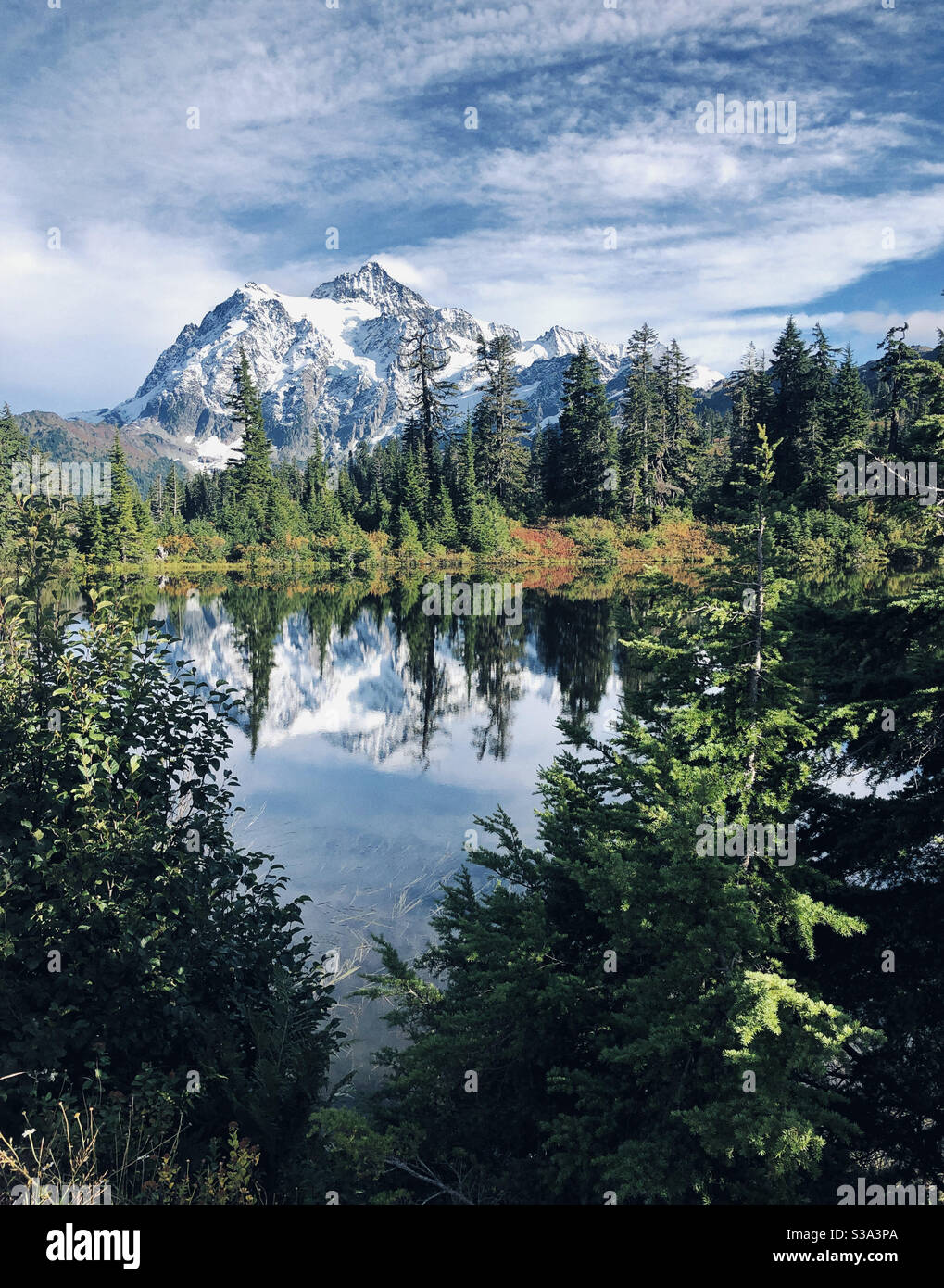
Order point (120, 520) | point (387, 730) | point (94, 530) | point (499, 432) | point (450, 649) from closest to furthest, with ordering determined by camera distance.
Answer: point (387, 730) → point (450, 649) → point (94, 530) → point (120, 520) → point (499, 432)

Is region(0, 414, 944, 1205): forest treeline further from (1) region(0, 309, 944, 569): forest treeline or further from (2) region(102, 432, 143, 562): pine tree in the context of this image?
(2) region(102, 432, 143, 562): pine tree

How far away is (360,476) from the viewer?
152 m

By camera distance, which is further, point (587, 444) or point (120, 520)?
point (587, 444)

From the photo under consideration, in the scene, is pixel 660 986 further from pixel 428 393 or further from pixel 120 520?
pixel 120 520

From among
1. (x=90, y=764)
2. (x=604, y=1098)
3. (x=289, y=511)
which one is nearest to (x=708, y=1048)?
(x=604, y=1098)

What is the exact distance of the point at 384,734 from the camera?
22.7 m

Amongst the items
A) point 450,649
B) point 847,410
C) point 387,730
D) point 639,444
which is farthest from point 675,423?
point 387,730

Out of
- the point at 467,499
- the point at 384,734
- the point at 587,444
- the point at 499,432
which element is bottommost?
the point at 384,734

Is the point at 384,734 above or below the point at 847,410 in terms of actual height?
below

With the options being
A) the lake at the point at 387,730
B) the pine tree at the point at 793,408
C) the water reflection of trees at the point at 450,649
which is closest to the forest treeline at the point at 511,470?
the pine tree at the point at 793,408

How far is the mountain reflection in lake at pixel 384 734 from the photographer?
1325 centimetres

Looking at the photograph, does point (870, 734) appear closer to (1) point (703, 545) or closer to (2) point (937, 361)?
(2) point (937, 361)
